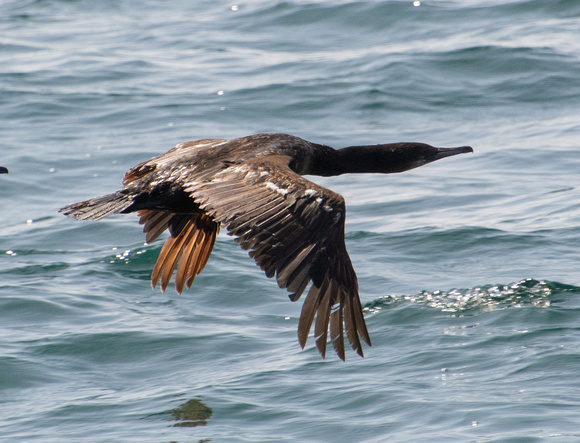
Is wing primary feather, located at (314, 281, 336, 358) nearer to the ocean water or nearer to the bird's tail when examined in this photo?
the ocean water

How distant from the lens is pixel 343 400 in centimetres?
654

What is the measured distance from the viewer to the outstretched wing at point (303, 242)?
550 centimetres

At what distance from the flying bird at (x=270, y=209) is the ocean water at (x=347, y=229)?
0.83m

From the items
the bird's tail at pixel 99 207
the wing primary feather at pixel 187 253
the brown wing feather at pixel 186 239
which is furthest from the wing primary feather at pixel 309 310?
the wing primary feather at pixel 187 253

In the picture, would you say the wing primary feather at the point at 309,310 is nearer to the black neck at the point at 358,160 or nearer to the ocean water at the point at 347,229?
the ocean water at the point at 347,229

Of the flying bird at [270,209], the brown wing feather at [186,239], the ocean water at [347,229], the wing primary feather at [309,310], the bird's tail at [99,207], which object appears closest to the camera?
the wing primary feather at [309,310]

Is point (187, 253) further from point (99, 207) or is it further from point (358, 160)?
point (358, 160)

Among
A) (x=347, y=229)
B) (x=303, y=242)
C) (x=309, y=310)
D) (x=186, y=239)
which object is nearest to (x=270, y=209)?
(x=303, y=242)

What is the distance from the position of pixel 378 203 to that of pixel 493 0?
7894 millimetres

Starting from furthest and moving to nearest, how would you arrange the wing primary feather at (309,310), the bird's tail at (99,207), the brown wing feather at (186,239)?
the brown wing feather at (186,239) < the bird's tail at (99,207) < the wing primary feather at (309,310)

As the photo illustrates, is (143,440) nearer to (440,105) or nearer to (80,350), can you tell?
(80,350)

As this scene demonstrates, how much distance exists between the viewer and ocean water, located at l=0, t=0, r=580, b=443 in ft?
21.5

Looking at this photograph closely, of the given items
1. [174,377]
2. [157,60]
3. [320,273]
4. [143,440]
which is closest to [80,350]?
[174,377]

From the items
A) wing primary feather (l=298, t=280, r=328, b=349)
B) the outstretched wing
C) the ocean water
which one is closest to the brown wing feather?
the ocean water
